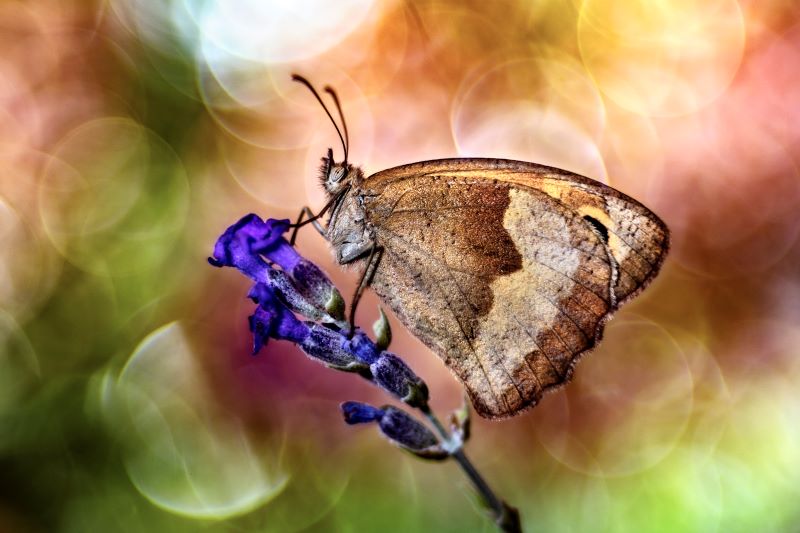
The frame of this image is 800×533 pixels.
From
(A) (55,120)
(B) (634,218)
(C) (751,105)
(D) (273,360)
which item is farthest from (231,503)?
(C) (751,105)

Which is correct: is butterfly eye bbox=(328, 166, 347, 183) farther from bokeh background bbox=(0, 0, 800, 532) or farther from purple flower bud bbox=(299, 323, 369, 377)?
bokeh background bbox=(0, 0, 800, 532)

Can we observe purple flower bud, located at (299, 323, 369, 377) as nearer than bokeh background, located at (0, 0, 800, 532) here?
Yes

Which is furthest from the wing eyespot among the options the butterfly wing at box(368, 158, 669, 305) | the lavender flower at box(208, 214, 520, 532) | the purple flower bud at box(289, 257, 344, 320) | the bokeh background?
the bokeh background

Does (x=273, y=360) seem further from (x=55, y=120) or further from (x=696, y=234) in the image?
(x=696, y=234)

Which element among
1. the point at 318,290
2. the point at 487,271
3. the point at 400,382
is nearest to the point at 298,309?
the point at 318,290

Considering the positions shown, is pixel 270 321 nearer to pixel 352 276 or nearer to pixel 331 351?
pixel 331 351

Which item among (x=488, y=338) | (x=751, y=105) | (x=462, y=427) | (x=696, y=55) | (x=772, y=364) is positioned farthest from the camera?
(x=696, y=55)

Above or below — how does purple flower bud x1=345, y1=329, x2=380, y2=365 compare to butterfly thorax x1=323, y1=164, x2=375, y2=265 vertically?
below
